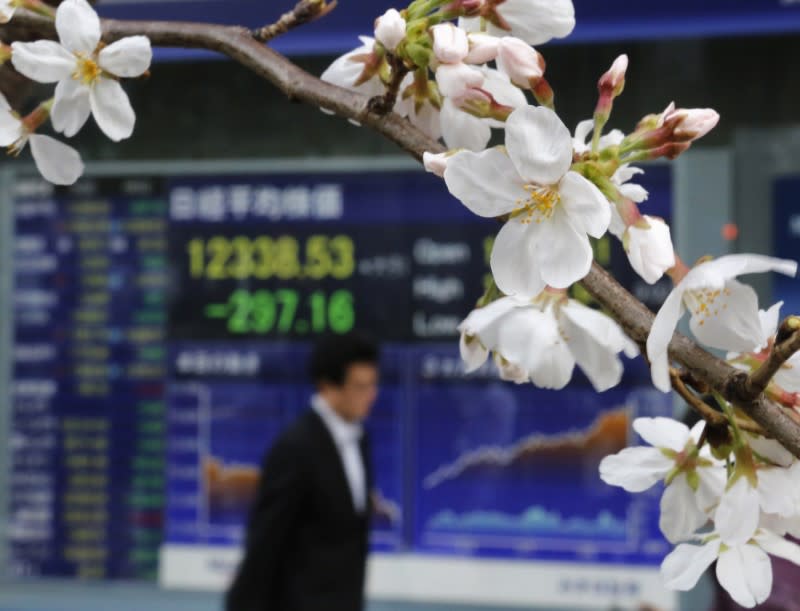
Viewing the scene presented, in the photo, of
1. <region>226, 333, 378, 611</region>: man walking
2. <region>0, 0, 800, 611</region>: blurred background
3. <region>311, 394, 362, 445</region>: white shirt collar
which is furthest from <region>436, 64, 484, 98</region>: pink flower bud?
<region>0, 0, 800, 611</region>: blurred background

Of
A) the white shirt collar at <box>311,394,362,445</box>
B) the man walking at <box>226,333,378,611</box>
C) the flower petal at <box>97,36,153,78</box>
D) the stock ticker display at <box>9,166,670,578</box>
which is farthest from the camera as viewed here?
the stock ticker display at <box>9,166,670,578</box>

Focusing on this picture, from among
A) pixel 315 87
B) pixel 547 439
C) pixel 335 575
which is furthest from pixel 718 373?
pixel 547 439

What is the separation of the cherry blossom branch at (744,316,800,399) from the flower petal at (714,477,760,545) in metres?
0.09

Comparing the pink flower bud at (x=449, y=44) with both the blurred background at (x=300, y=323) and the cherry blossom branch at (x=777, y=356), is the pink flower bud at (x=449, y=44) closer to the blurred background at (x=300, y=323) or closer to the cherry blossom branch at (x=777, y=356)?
the cherry blossom branch at (x=777, y=356)

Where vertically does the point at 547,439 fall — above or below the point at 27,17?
below

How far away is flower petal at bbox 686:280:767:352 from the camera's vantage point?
633 millimetres

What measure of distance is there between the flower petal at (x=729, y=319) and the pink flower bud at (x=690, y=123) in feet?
0.26

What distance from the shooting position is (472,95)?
2.33 ft

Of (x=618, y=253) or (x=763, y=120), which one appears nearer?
(x=618, y=253)

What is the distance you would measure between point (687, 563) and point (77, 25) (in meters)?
0.48

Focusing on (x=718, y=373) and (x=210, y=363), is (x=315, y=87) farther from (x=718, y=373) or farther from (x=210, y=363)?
(x=210, y=363)

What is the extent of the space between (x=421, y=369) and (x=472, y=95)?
4073mm

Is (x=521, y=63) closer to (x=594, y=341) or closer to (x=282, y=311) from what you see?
(x=594, y=341)

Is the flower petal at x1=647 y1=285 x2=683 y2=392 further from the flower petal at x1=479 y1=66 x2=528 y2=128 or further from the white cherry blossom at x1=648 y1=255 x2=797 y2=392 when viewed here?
the flower petal at x1=479 y1=66 x2=528 y2=128
